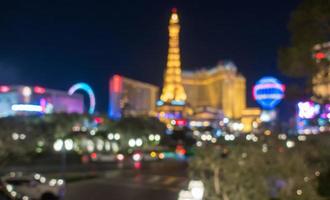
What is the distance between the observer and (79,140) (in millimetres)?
61031

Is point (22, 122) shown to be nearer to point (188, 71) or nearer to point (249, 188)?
point (249, 188)

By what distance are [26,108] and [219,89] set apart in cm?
8174

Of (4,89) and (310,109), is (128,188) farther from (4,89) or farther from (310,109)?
(4,89)

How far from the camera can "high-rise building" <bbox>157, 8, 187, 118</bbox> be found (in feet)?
484

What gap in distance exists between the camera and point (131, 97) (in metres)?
160

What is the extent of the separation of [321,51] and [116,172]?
24.5 m

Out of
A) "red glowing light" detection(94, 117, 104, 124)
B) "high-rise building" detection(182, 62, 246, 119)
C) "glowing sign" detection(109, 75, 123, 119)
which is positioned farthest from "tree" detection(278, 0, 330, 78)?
"high-rise building" detection(182, 62, 246, 119)

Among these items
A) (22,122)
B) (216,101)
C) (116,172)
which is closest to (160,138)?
(22,122)

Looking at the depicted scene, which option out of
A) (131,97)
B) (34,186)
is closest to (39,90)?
(131,97)

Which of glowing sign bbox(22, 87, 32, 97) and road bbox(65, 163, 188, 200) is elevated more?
glowing sign bbox(22, 87, 32, 97)

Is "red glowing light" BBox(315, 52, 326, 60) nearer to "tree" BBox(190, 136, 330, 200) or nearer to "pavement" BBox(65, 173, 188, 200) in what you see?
"tree" BBox(190, 136, 330, 200)

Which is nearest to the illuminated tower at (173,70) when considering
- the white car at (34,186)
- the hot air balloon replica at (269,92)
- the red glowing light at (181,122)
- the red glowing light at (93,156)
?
the red glowing light at (181,122)

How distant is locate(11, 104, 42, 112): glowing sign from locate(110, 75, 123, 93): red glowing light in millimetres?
32549

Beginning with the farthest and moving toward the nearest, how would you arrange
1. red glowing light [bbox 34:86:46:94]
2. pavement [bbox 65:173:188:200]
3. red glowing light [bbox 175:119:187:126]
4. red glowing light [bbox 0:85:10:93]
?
red glowing light [bbox 175:119:187:126], red glowing light [bbox 34:86:46:94], red glowing light [bbox 0:85:10:93], pavement [bbox 65:173:188:200]
